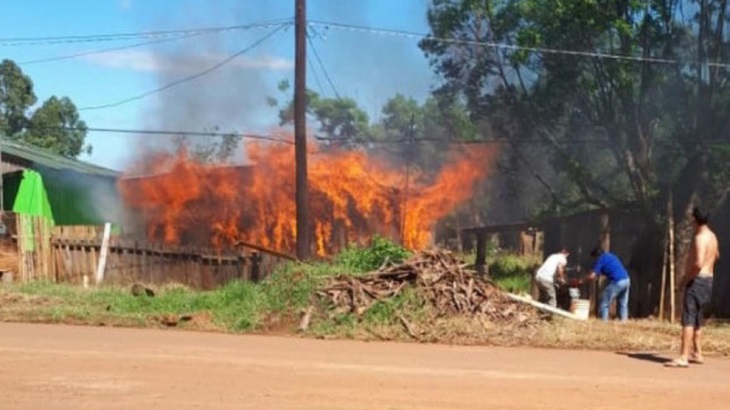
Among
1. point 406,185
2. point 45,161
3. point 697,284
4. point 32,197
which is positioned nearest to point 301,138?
point 406,185

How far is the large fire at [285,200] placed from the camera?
89.0 ft

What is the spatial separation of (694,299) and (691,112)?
39.1 feet

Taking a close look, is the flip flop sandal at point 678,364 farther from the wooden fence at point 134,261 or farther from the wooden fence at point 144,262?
the wooden fence at point 144,262

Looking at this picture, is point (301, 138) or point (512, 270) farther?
point (512, 270)

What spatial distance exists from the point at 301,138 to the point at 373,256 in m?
5.27

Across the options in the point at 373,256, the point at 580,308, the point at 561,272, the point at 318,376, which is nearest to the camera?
the point at 318,376

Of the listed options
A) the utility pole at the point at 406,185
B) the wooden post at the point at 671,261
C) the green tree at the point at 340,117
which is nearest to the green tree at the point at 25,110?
the green tree at the point at 340,117

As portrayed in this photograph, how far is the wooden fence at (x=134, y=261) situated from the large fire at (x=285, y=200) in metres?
5.51

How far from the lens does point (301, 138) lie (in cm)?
1939

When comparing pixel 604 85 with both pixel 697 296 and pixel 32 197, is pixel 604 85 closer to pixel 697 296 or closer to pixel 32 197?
pixel 697 296

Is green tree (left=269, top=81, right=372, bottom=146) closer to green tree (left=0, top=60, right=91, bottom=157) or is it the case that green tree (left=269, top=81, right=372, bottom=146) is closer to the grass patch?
green tree (left=0, top=60, right=91, bottom=157)

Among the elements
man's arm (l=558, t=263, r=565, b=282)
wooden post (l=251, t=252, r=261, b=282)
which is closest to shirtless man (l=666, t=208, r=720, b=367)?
man's arm (l=558, t=263, r=565, b=282)

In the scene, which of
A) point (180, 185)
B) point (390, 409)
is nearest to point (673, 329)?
point (390, 409)

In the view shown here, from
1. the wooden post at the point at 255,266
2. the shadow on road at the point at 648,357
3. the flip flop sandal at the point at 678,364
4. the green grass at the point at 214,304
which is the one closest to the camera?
the flip flop sandal at the point at 678,364
